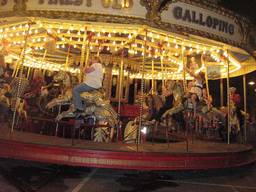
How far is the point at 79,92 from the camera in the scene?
8.88 meters

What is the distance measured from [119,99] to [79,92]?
2903 millimetres

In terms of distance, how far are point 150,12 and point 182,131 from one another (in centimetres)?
781

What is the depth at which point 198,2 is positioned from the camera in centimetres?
922

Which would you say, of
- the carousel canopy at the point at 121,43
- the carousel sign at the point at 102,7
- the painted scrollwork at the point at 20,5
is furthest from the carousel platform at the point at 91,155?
the painted scrollwork at the point at 20,5

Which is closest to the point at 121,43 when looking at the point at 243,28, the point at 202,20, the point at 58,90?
the point at 58,90

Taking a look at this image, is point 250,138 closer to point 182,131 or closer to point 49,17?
point 182,131

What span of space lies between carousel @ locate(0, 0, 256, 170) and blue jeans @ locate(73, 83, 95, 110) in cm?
26

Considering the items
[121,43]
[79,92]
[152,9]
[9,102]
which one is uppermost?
[121,43]

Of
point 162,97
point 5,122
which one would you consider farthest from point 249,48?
point 5,122

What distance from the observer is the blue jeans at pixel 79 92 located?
8.80 metres

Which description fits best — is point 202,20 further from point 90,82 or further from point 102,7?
point 90,82

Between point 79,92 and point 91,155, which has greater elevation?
point 79,92

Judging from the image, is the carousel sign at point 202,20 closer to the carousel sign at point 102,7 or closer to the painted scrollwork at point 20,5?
the carousel sign at point 102,7

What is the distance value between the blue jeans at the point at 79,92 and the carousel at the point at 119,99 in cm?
26
